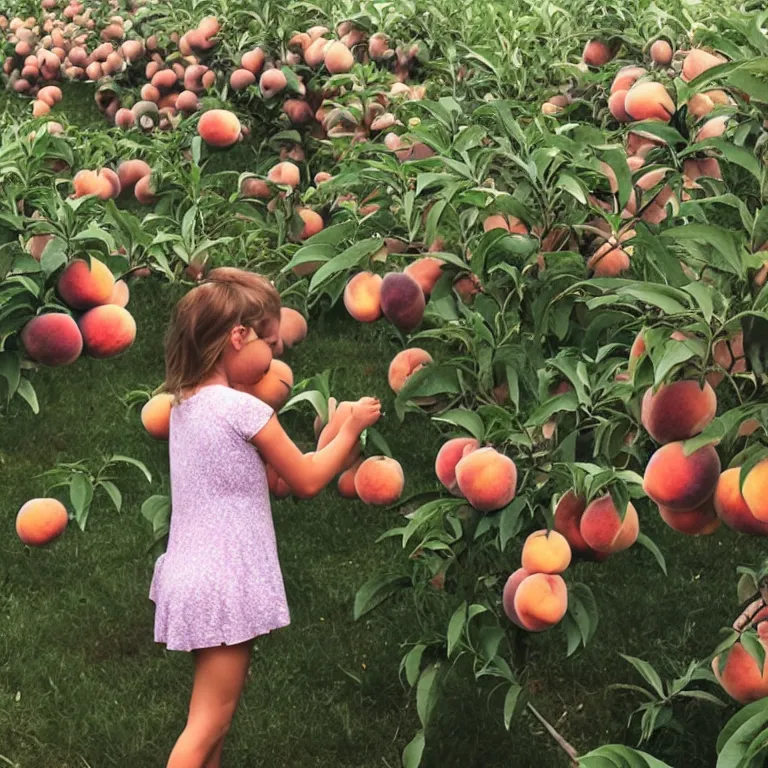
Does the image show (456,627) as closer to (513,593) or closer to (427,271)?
(513,593)

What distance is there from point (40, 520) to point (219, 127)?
1345 millimetres

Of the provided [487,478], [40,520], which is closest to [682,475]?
[487,478]

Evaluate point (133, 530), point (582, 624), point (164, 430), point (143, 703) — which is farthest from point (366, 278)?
point (133, 530)

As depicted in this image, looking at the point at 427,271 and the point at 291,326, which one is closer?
the point at 427,271

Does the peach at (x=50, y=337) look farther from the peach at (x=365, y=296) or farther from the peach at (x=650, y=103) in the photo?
the peach at (x=650, y=103)

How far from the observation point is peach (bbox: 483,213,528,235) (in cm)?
246

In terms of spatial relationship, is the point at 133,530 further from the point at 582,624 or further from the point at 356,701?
the point at 582,624

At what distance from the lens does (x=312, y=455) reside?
98.3 inches

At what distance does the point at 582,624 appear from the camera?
2475mm

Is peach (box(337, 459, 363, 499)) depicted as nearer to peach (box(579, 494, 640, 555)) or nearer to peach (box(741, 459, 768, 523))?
peach (box(579, 494, 640, 555))

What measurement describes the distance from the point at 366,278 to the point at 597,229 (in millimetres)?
425

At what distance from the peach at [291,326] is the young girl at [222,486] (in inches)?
6.0

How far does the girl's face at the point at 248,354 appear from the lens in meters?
2.54

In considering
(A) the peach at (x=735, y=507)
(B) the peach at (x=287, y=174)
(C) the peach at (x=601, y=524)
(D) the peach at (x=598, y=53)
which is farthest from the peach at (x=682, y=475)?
(B) the peach at (x=287, y=174)
